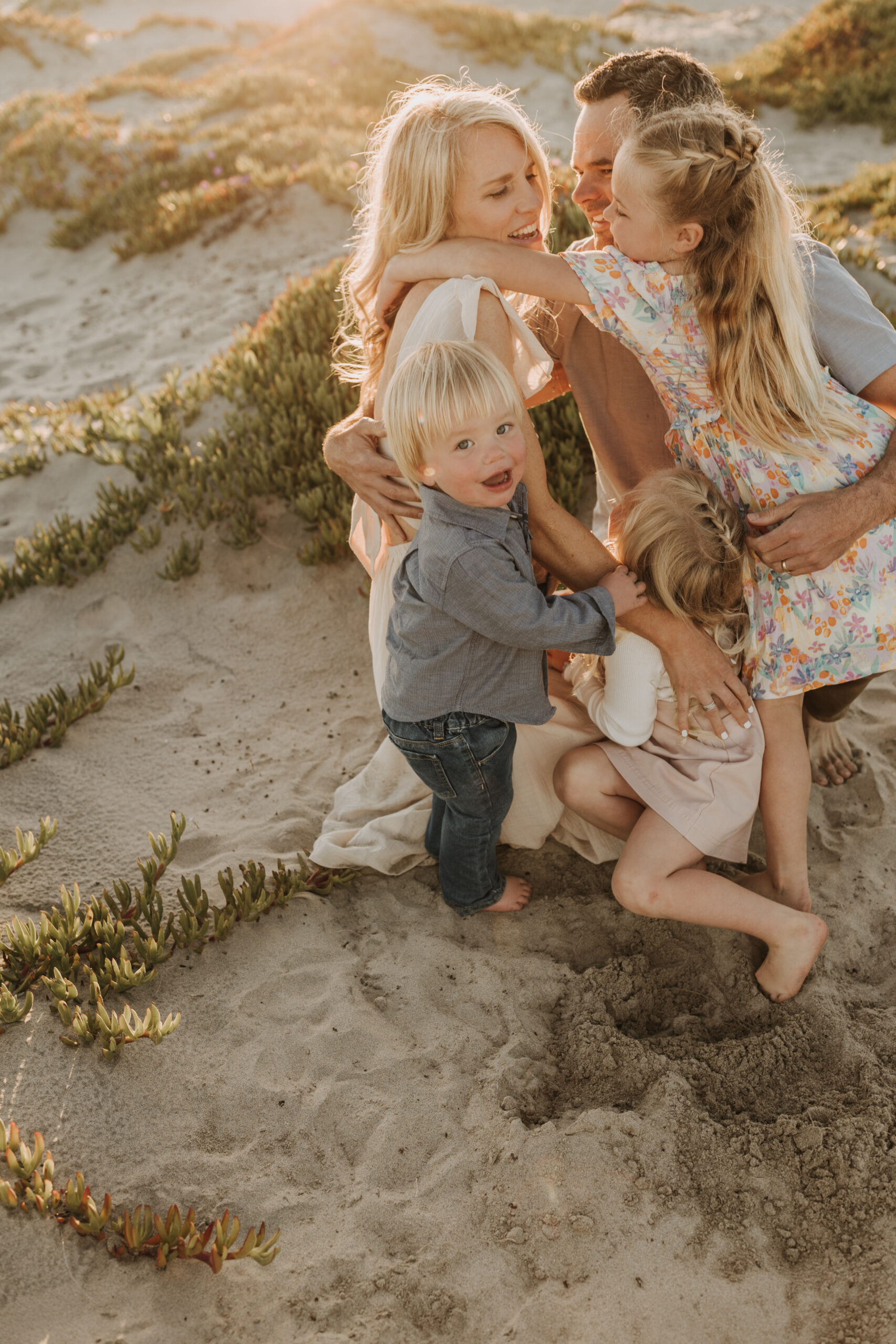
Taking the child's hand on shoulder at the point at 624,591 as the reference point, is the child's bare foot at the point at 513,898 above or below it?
below

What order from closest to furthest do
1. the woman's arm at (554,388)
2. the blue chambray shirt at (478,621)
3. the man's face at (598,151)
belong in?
the blue chambray shirt at (478,621) < the man's face at (598,151) < the woman's arm at (554,388)

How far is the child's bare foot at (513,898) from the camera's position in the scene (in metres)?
3.40

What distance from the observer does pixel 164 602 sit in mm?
5262

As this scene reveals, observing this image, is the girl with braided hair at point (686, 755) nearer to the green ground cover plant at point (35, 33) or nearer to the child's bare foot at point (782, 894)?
the child's bare foot at point (782, 894)

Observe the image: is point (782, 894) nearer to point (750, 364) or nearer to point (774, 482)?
point (774, 482)

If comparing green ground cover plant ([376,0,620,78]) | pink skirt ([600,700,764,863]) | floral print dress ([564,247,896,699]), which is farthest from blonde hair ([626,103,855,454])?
green ground cover plant ([376,0,620,78])

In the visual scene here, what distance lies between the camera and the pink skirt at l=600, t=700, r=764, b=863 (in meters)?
2.98

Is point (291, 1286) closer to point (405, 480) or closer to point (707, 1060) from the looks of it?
point (707, 1060)

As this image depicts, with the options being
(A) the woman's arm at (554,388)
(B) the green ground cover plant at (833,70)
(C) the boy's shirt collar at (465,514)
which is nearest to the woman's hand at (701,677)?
(C) the boy's shirt collar at (465,514)

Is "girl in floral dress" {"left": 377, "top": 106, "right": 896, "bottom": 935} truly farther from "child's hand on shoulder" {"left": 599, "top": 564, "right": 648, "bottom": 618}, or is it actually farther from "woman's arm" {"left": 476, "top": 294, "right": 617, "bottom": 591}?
"child's hand on shoulder" {"left": 599, "top": 564, "right": 648, "bottom": 618}

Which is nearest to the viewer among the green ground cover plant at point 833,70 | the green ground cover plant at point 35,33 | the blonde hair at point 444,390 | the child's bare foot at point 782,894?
the blonde hair at point 444,390

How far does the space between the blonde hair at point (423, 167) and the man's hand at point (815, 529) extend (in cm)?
135

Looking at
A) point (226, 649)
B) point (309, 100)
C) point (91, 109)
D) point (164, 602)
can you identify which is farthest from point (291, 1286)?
point (91, 109)

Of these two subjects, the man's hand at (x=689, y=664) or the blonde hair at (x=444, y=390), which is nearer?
the blonde hair at (x=444, y=390)
